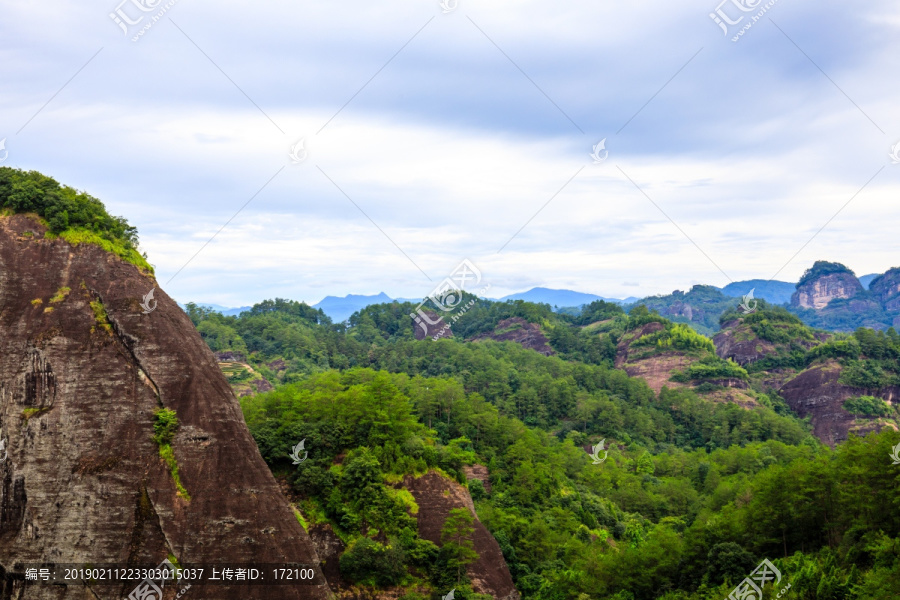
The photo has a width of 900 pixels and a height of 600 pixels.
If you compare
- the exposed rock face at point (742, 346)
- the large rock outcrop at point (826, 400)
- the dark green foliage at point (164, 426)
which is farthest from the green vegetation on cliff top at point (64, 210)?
the exposed rock face at point (742, 346)

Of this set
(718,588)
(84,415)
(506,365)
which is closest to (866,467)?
(718,588)

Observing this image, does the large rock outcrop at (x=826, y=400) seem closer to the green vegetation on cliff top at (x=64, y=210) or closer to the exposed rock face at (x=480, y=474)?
the exposed rock face at (x=480, y=474)

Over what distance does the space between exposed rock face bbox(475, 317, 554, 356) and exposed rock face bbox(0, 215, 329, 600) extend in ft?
265

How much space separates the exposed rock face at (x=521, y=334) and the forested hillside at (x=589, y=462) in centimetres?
1049

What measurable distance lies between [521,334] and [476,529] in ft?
250

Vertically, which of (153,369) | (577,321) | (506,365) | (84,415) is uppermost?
(577,321)

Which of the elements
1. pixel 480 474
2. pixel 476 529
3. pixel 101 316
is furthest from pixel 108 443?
pixel 480 474

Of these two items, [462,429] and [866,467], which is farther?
[462,429]

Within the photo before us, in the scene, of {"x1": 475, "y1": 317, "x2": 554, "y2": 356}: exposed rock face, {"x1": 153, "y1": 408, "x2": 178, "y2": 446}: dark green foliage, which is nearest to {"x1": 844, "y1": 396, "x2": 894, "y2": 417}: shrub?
{"x1": 475, "y1": 317, "x2": 554, "y2": 356}: exposed rock face

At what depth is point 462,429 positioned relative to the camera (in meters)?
47.2

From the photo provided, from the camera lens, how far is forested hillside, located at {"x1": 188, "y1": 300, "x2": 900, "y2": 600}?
88.4 ft

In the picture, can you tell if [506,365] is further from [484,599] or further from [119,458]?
[119,458]

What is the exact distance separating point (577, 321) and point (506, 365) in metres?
50.9

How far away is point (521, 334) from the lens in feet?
355
